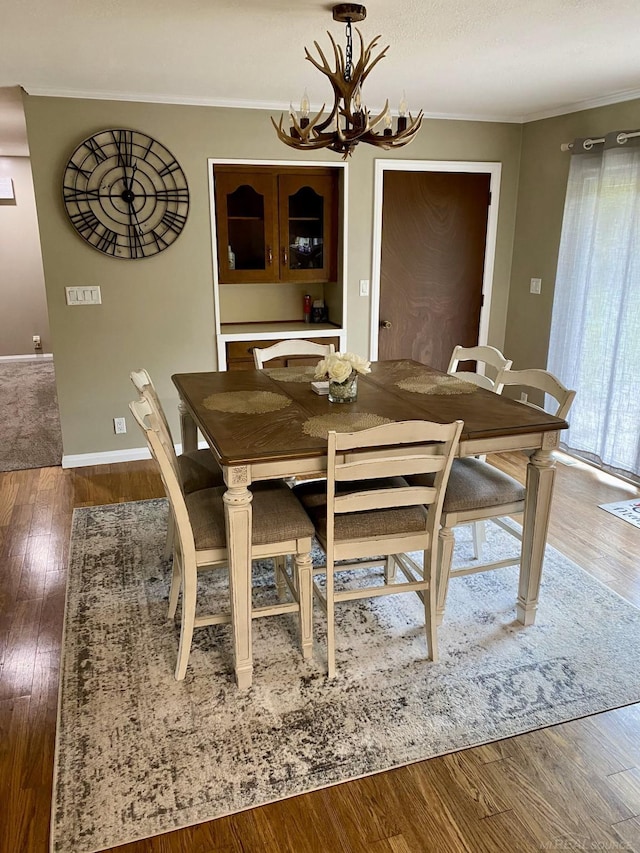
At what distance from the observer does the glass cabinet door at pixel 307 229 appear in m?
4.57

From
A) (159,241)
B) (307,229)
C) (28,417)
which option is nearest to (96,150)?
(159,241)

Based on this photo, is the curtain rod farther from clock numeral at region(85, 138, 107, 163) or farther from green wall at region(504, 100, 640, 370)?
clock numeral at region(85, 138, 107, 163)

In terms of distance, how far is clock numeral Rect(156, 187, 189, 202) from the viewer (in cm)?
412

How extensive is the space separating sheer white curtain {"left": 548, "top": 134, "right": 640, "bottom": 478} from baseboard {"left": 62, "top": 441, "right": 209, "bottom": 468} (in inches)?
107

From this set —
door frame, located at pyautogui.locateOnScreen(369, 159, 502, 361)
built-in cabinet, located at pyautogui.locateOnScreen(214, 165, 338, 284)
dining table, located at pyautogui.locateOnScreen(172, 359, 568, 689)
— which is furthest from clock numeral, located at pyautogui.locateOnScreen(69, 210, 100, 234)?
door frame, located at pyautogui.locateOnScreen(369, 159, 502, 361)

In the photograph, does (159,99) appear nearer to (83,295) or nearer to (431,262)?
(83,295)

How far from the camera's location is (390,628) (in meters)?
2.59

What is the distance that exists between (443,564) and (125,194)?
10.1ft

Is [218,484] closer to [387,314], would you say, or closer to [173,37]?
[173,37]

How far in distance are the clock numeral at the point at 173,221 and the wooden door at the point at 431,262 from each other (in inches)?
59.1

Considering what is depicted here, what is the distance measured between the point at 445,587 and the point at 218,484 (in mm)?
1034

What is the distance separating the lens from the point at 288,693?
7.30ft

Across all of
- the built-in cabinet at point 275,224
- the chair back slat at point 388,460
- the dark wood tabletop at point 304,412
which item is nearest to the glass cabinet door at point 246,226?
the built-in cabinet at point 275,224

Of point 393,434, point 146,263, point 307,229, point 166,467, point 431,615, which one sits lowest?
point 431,615
